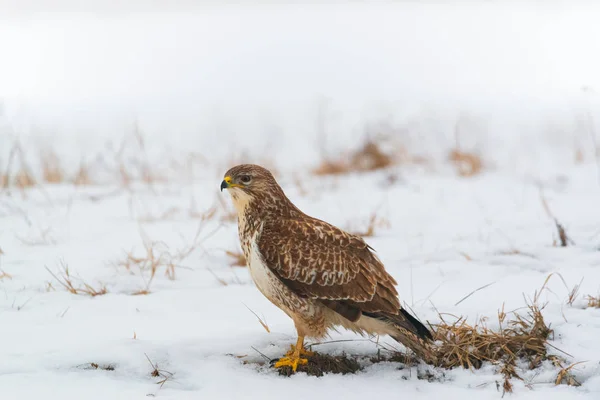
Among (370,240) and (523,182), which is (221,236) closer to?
(370,240)

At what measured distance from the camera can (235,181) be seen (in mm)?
4047

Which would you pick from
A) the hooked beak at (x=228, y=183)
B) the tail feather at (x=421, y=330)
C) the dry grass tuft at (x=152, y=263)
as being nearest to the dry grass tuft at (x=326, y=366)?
the tail feather at (x=421, y=330)

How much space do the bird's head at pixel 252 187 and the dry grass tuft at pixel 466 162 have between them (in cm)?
544

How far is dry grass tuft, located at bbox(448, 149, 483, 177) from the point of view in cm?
900

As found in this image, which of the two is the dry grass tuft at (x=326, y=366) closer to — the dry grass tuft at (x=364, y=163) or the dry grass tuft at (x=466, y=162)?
the dry grass tuft at (x=466, y=162)

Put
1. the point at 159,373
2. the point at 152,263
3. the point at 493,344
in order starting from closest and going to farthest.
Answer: the point at 159,373 → the point at 493,344 → the point at 152,263

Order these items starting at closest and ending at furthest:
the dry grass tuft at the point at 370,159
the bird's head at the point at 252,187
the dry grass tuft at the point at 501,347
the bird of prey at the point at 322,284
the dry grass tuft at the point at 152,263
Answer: the dry grass tuft at the point at 501,347 → the bird of prey at the point at 322,284 → the bird's head at the point at 252,187 → the dry grass tuft at the point at 152,263 → the dry grass tuft at the point at 370,159

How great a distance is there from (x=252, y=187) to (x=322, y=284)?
0.78 m

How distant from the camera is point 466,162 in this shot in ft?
30.8

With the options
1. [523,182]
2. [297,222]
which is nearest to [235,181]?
[297,222]

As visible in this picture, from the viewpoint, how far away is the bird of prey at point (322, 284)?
360cm

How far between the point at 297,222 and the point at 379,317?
2.41ft

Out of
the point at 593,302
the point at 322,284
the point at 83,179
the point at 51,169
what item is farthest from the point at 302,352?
the point at 51,169

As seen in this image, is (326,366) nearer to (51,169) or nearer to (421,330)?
(421,330)
